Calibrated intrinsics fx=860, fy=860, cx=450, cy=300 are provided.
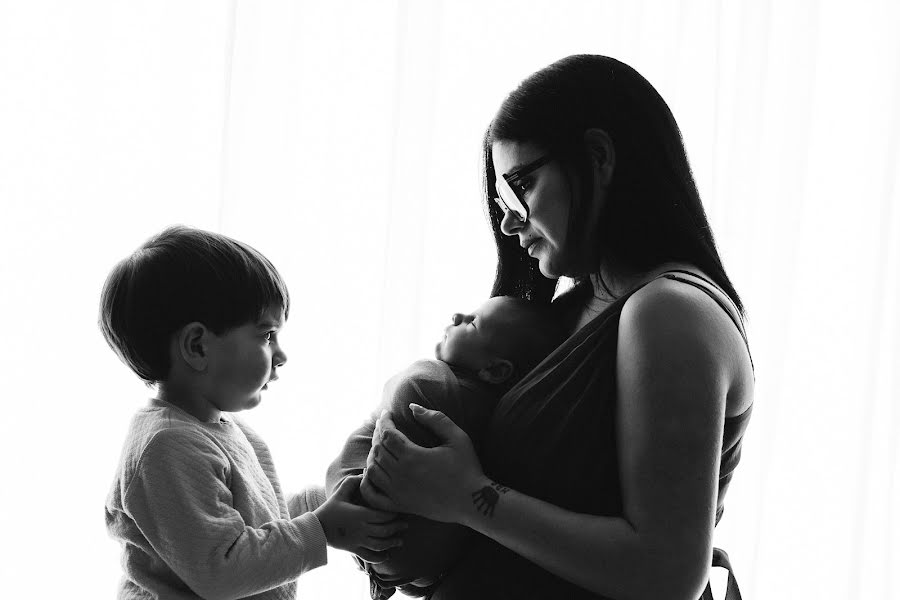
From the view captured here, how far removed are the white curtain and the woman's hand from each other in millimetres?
1086

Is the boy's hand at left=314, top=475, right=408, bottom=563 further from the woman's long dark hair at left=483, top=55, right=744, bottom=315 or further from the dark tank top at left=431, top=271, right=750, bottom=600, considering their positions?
the woman's long dark hair at left=483, top=55, right=744, bottom=315

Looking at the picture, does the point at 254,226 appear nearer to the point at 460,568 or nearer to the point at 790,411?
the point at 460,568

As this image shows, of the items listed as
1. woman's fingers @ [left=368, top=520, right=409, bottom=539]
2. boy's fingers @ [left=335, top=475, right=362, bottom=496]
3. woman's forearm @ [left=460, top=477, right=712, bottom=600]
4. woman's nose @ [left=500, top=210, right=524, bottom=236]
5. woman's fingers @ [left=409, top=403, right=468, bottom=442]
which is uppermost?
woman's nose @ [left=500, top=210, right=524, bottom=236]

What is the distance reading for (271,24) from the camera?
7.40 feet

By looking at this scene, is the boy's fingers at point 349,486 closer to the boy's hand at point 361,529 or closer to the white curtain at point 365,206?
the boy's hand at point 361,529

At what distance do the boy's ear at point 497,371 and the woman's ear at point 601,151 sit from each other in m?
0.30

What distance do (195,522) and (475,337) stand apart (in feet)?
1.53

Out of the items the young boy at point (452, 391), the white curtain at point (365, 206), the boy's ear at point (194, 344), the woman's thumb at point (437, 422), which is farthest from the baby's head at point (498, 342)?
the white curtain at point (365, 206)

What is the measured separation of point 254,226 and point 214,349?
41.2 inches

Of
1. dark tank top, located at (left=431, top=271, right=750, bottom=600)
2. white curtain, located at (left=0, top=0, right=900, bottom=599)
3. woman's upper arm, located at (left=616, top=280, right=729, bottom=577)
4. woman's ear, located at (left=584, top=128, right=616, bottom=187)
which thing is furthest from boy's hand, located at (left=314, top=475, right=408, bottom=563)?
white curtain, located at (left=0, top=0, right=900, bottom=599)

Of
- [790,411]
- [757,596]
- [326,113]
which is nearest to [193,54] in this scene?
[326,113]

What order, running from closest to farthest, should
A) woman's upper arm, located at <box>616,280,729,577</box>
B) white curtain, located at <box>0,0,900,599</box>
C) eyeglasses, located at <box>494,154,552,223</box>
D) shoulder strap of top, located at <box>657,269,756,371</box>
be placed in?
woman's upper arm, located at <box>616,280,729,577</box> → shoulder strap of top, located at <box>657,269,756,371</box> → eyeglasses, located at <box>494,154,552,223</box> → white curtain, located at <box>0,0,900,599</box>

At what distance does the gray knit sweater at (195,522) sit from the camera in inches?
44.3

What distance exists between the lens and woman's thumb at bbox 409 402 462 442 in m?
1.16
